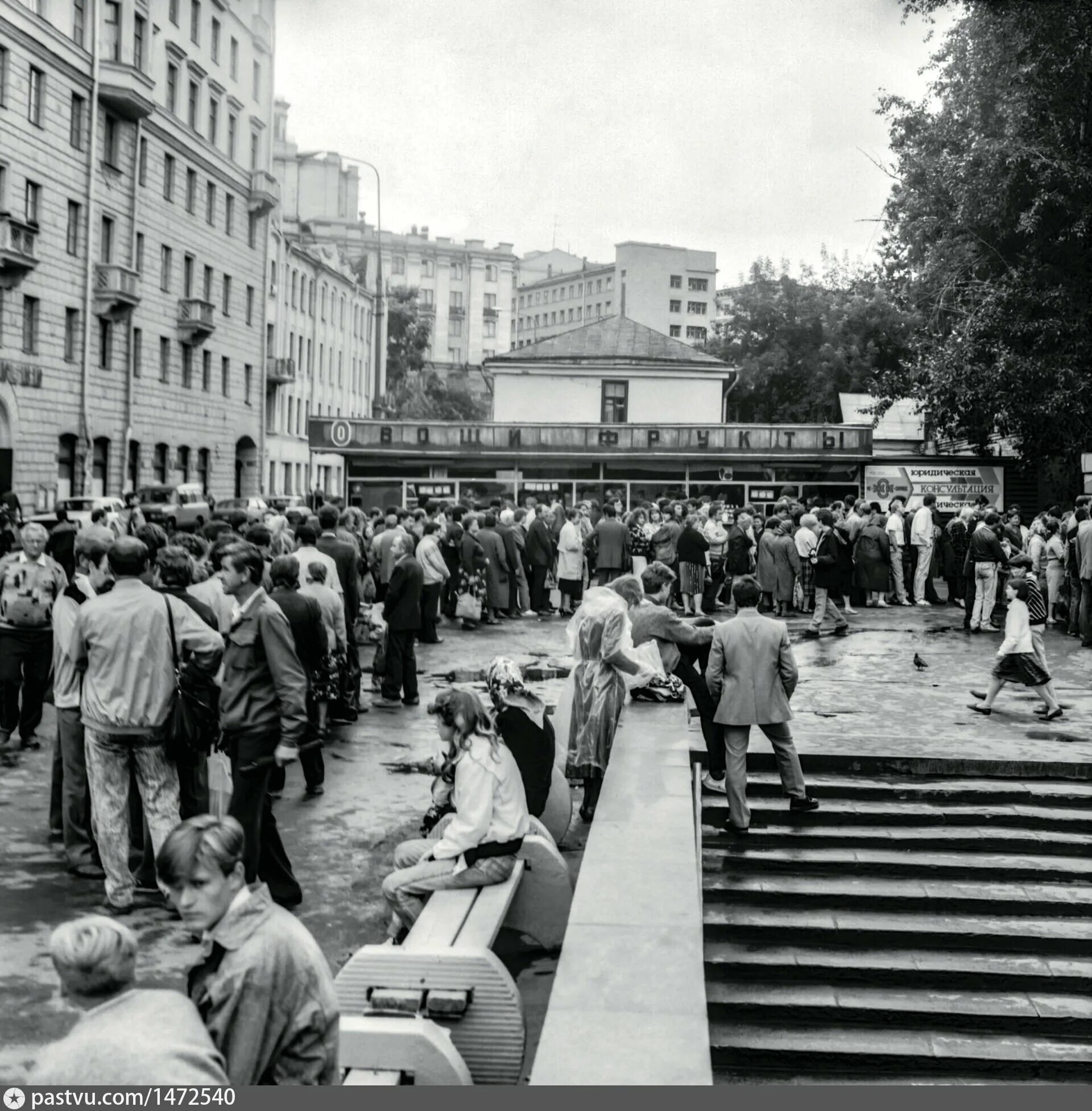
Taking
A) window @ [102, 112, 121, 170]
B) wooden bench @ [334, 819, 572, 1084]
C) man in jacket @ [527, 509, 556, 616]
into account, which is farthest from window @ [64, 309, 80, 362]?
wooden bench @ [334, 819, 572, 1084]

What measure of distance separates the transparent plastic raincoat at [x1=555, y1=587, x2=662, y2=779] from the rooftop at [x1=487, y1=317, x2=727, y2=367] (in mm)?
40258

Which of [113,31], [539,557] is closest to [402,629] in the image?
[539,557]

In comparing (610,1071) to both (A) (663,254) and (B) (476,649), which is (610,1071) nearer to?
(B) (476,649)

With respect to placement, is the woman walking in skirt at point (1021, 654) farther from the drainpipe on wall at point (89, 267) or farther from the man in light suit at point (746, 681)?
the drainpipe on wall at point (89, 267)

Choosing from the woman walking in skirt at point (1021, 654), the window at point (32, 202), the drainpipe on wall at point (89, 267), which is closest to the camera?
the woman walking in skirt at point (1021, 654)

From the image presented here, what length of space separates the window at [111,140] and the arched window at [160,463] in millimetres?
8907

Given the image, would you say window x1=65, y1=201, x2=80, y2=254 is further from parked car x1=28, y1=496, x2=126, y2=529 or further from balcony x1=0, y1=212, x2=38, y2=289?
parked car x1=28, y1=496, x2=126, y2=529

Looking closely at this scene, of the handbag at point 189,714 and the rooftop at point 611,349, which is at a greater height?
the rooftop at point 611,349

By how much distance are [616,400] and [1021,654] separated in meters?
38.7

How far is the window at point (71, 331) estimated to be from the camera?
3766 cm

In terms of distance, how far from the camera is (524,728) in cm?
795

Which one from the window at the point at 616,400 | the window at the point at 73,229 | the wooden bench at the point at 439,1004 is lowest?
the wooden bench at the point at 439,1004

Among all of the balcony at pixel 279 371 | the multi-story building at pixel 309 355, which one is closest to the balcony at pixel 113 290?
the multi-story building at pixel 309 355

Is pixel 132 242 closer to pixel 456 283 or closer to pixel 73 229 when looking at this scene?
pixel 73 229
